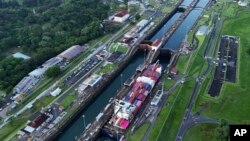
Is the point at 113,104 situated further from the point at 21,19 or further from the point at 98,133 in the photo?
the point at 21,19

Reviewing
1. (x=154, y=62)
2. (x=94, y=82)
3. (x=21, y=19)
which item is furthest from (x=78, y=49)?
(x=21, y=19)

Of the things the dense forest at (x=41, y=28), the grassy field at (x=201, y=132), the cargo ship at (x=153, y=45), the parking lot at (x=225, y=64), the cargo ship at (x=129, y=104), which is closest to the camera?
the grassy field at (x=201, y=132)

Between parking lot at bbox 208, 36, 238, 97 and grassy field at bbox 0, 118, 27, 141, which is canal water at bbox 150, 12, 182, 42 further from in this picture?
grassy field at bbox 0, 118, 27, 141

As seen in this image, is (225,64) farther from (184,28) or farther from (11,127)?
(11,127)

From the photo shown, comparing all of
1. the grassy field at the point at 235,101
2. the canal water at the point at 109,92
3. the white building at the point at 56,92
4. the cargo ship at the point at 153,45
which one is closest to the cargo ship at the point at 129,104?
the canal water at the point at 109,92

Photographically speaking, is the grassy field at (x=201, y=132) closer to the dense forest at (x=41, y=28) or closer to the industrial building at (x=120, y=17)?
the dense forest at (x=41, y=28)
